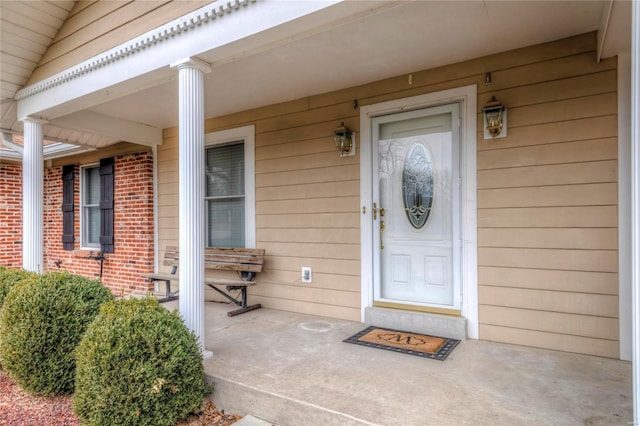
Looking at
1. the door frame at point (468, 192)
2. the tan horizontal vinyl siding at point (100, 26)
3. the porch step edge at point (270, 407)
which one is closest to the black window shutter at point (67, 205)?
the tan horizontal vinyl siding at point (100, 26)

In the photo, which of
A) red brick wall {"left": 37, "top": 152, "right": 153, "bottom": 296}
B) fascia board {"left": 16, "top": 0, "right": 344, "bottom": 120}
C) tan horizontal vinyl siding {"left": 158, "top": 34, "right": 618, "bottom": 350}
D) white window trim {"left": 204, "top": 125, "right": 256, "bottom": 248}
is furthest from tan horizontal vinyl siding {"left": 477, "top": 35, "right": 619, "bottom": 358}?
red brick wall {"left": 37, "top": 152, "right": 153, "bottom": 296}

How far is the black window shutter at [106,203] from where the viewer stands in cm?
591

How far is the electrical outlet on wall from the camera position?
4.19 meters

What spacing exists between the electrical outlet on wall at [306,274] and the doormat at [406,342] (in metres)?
0.93

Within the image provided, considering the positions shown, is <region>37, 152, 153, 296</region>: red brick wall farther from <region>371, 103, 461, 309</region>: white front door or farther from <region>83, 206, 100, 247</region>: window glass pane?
<region>371, 103, 461, 309</region>: white front door

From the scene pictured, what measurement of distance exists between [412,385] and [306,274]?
2.02m

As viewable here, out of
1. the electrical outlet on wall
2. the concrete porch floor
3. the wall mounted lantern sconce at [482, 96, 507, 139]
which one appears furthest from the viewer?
the electrical outlet on wall

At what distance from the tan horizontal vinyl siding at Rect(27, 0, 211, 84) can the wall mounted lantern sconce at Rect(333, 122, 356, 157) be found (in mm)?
1700

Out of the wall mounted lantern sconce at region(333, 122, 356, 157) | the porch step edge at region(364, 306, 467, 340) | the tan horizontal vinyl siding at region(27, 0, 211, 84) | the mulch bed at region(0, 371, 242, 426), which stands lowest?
the mulch bed at region(0, 371, 242, 426)

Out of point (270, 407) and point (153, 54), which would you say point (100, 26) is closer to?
point (153, 54)

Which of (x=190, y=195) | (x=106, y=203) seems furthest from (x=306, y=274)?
(x=106, y=203)

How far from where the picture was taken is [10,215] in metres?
6.61

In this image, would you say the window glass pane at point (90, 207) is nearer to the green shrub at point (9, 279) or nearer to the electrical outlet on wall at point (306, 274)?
the green shrub at point (9, 279)

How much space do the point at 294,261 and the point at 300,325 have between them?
80 centimetres
